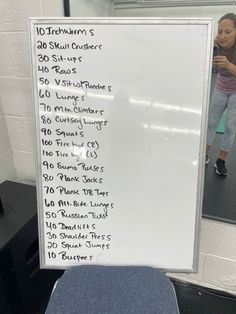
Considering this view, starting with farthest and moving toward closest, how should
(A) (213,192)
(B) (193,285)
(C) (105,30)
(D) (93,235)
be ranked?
(B) (193,285), (A) (213,192), (D) (93,235), (C) (105,30)

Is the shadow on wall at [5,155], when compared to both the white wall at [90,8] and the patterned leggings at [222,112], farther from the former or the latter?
the patterned leggings at [222,112]

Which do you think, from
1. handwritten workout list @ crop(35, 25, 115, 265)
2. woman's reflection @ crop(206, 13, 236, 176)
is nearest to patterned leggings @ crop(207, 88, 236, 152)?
woman's reflection @ crop(206, 13, 236, 176)

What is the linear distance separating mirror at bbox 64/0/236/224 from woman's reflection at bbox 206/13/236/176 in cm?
2

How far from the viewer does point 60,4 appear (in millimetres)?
1192

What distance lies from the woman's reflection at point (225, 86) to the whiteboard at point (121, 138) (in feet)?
1.15

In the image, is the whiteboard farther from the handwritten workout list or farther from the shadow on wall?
the shadow on wall

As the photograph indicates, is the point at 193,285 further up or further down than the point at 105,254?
further down

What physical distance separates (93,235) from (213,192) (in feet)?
2.40

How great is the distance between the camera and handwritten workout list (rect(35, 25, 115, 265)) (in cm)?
83

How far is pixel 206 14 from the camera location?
1.03m

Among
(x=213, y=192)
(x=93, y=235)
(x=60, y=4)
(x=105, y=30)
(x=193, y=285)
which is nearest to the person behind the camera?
(x=105, y=30)

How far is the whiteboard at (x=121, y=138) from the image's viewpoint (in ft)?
2.62

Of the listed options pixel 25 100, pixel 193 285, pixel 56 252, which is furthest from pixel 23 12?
pixel 193 285

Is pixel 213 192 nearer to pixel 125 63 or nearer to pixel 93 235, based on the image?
pixel 93 235
